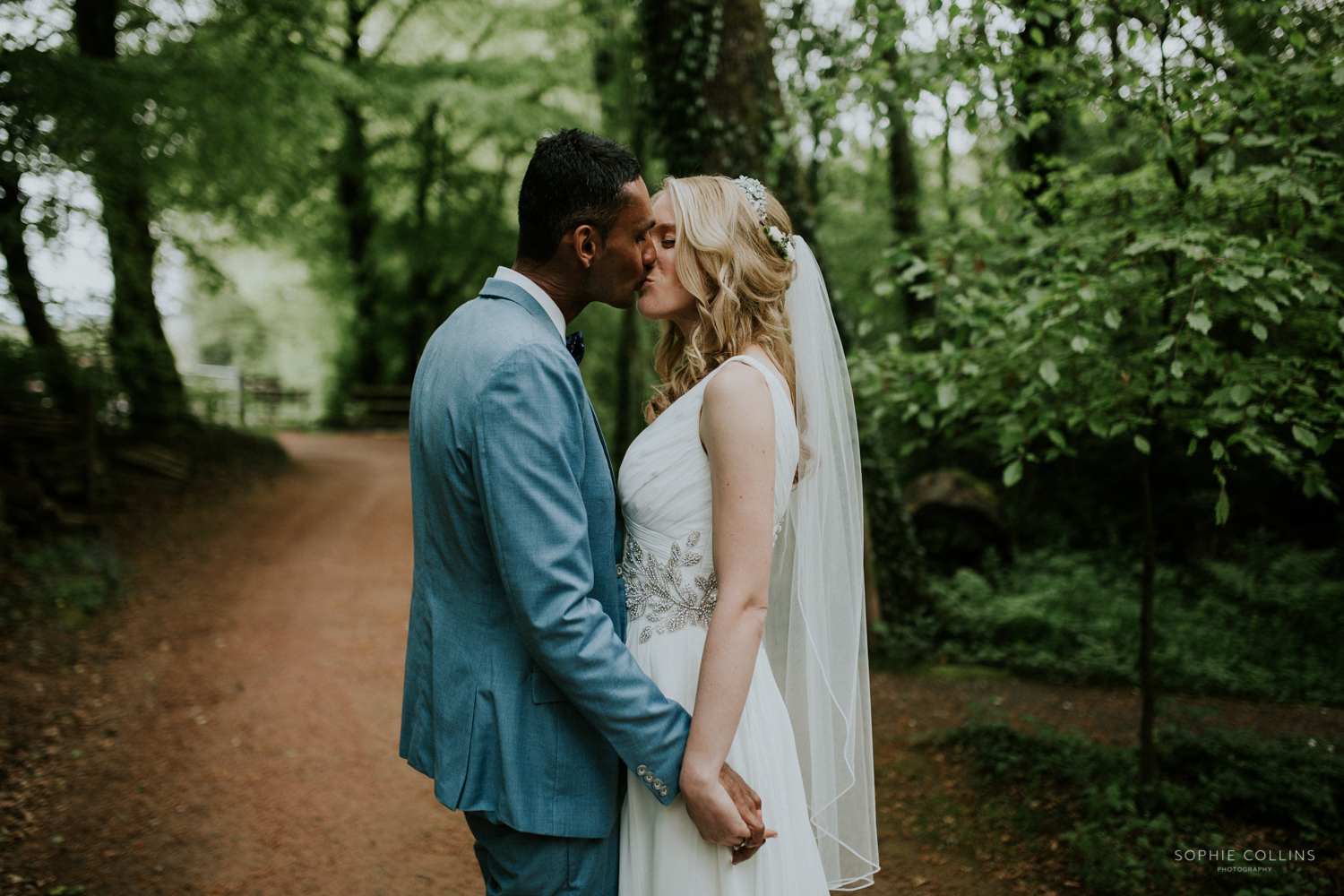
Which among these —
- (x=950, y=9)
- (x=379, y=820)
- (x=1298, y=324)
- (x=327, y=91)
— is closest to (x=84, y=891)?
(x=379, y=820)

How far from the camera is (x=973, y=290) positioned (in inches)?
143

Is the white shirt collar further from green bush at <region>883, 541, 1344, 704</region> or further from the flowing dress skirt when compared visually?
green bush at <region>883, 541, 1344, 704</region>

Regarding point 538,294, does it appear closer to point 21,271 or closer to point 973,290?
point 973,290

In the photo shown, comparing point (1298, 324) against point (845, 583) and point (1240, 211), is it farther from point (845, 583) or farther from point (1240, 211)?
point (845, 583)

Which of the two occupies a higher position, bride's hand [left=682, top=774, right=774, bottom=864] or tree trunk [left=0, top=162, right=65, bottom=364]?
tree trunk [left=0, top=162, right=65, bottom=364]

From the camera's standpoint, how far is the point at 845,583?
7.51ft

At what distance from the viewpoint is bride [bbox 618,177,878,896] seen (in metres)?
1.73

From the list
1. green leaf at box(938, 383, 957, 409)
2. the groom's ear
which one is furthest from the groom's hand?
green leaf at box(938, 383, 957, 409)

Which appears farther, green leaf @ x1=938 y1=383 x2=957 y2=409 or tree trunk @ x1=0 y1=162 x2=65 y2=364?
tree trunk @ x1=0 y1=162 x2=65 y2=364

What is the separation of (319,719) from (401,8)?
1686 centimetres

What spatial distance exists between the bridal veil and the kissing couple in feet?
0.66

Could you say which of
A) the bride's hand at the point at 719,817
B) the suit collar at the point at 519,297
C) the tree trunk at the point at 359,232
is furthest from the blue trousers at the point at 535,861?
the tree trunk at the point at 359,232

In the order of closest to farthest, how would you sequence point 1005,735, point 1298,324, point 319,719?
point 1298,324 < point 1005,735 < point 319,719

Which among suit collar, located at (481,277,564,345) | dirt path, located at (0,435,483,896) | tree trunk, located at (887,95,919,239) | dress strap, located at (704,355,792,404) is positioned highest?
tree trunk, located at (887,95,919,239)
